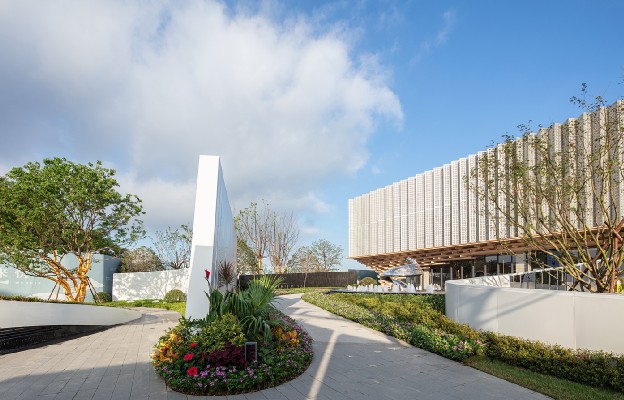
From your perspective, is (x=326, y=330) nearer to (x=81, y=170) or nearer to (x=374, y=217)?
(x=81, y=170)

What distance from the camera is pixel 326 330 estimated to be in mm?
9578

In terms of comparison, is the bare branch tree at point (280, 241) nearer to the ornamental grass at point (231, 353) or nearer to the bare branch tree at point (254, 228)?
the bare branch tree at point (254, 228)

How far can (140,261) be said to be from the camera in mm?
27766

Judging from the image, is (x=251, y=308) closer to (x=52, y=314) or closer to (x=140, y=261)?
(x=52, y=314)

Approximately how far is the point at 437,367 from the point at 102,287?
25.3m

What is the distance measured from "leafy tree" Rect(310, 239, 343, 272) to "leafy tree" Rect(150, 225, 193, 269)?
15391mm

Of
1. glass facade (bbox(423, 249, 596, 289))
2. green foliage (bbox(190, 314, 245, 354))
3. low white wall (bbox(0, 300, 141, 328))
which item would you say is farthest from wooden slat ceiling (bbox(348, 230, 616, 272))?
low white wall (bbox(0, 300, 141, 328))

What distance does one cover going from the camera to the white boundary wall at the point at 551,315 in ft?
17.6

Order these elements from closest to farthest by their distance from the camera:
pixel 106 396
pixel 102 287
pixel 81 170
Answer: pixel 106 396
pixel 81 170
pixel 102 287

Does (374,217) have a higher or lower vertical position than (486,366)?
higher

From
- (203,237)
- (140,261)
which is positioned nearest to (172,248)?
(140,261)

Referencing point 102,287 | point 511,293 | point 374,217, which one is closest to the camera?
point 511,293

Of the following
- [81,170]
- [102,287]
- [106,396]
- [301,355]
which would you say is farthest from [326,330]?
[102,287]

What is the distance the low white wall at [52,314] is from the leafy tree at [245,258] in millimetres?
22033
